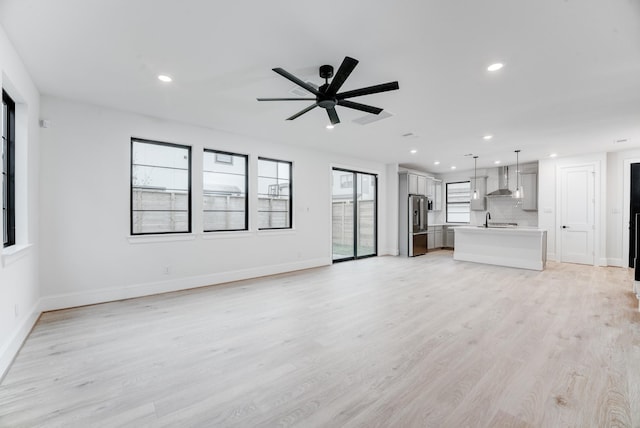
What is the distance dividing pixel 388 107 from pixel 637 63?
7.83 ft

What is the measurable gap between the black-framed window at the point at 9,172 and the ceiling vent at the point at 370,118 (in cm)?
397

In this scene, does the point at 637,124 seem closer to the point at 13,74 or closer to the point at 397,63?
the point at 397,63

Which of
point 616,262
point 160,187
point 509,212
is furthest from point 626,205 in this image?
point 160,187

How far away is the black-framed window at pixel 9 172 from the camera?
2.87 meters

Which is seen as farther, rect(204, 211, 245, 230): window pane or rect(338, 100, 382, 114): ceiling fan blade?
rect(204, 211, 245, 230): window pane

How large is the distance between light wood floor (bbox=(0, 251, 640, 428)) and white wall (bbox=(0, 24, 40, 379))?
0.20 m

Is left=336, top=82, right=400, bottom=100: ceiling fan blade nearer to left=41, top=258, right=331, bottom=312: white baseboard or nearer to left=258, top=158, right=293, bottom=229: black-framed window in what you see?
left=258, top=158, right=293, bottom=229: black-framed window

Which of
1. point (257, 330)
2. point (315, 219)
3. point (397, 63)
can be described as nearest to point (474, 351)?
point (257, 330)

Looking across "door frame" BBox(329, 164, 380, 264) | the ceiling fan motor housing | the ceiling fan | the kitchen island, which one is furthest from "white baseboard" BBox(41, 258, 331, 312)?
the kitchen island

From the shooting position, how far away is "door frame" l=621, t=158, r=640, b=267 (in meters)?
6.32

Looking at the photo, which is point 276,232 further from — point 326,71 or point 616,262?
point 616,262

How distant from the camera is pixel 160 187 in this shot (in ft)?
14.9

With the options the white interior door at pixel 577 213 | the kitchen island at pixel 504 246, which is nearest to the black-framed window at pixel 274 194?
the kitchen island at pixel 504 246

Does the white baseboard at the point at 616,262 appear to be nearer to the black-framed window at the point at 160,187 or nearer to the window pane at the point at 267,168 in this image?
the window pane at the point at 267,168
